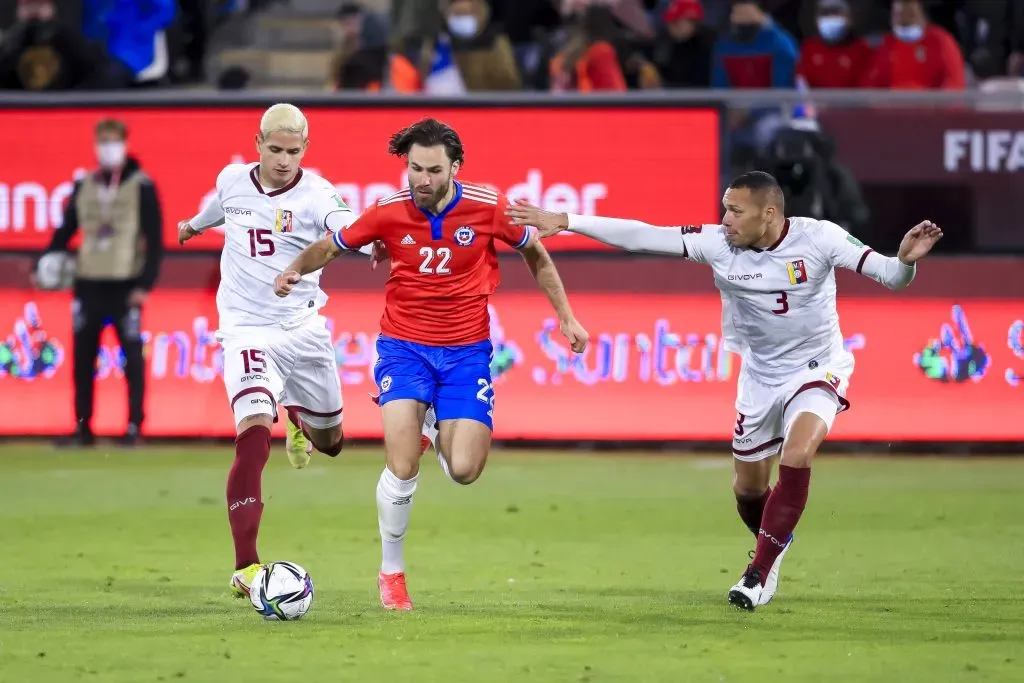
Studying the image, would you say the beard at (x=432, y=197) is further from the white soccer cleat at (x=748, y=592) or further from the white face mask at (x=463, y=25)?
the white face mask at (x=463, y=25)

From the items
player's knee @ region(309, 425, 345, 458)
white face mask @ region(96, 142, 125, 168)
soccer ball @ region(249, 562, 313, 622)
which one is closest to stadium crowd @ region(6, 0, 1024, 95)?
white face mask @ region(96, 142, 125, 168)

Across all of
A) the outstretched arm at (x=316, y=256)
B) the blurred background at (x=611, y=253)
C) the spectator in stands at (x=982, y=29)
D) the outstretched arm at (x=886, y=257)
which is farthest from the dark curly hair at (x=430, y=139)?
the spectator in stands at (x=982, y=29)

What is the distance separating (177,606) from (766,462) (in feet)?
9.86

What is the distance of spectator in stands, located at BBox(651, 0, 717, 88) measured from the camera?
17609mm

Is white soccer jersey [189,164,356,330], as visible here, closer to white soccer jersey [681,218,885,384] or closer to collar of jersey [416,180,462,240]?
collar of jersey [416,180,462,240]

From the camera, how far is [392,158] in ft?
51.4

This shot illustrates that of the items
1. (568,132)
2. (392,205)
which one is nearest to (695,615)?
(392,205)

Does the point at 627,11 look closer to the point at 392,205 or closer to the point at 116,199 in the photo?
the point at 116,199

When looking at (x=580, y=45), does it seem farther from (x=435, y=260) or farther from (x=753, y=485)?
(x=435, y=260)

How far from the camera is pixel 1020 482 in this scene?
1397 centimetres

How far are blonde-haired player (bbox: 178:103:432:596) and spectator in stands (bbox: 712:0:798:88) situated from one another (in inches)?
299

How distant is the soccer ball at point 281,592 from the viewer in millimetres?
8086

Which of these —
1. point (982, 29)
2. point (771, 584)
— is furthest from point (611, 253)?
point (771, 584)

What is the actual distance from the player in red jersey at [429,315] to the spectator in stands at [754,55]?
8310mm
